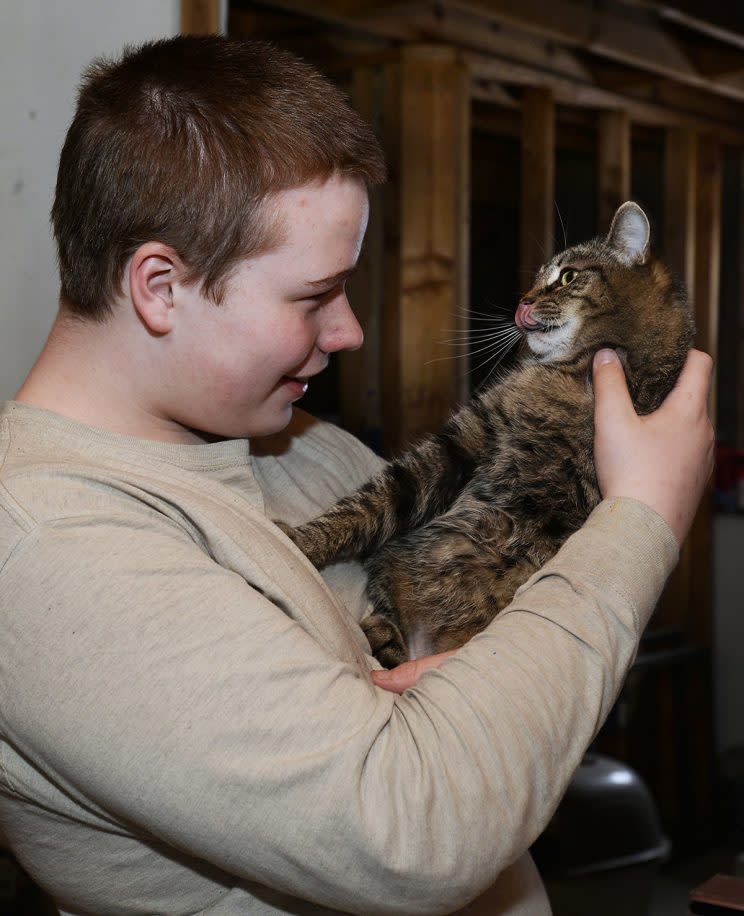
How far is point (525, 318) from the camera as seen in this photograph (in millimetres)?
1576

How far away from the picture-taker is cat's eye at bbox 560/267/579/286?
1.63m

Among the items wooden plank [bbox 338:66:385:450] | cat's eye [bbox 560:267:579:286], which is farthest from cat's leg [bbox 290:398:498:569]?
wooden plank [bbox 338:66:385:450]

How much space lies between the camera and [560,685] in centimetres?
82

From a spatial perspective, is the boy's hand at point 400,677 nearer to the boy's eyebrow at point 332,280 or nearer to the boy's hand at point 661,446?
the boy's hand at point 661,446

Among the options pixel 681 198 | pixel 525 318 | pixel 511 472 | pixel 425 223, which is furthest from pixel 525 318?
pixel 681 198

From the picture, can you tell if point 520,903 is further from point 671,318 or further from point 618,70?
point 618,70

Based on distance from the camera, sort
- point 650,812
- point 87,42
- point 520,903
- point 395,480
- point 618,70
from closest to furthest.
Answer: point 520,903, point 395,480, point 87,42, point 650,812, point 618,70

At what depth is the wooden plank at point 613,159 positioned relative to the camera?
3949mm

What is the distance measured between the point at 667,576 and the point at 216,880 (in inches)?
18.7

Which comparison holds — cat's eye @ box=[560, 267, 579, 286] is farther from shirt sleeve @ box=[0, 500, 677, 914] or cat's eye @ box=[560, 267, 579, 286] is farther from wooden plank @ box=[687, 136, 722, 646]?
wooden plank @ box=[687, 136, 722, 646]

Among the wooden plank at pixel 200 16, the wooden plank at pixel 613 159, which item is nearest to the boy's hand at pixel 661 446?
the wooden plank at pixel 200 16

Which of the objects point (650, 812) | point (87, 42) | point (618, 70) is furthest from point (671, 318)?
point (618, 70)

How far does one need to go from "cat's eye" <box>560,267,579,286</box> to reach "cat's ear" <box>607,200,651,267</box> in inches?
3.0

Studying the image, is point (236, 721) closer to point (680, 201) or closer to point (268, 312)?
point (268, 312)
